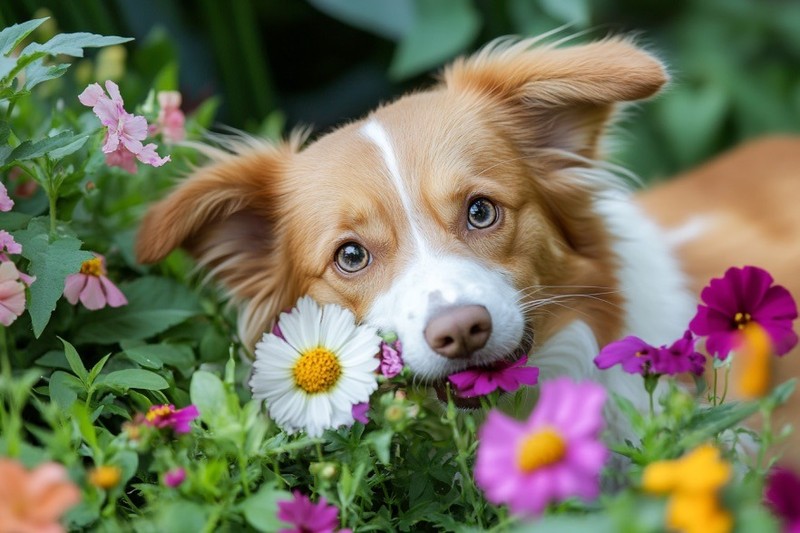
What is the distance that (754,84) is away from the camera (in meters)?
4.70

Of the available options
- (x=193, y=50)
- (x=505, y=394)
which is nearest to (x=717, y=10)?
(x=193, y=50)

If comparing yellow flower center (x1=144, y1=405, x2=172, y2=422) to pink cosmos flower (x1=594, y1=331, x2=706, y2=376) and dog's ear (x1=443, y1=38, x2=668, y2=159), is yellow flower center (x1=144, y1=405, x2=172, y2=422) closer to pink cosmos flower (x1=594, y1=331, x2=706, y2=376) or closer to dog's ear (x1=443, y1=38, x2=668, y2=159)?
pink cosmos flower (x1=594, y1=331, x2=706, y2=376)

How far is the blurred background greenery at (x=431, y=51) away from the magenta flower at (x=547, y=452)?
271 centimetres

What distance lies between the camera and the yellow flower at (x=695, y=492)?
1.17 meters

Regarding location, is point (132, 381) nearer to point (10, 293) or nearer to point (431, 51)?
point (10, 293)

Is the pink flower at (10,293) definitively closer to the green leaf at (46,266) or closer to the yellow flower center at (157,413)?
the green leaf at (46,266)

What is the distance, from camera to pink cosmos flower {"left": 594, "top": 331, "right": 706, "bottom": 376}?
1755mm

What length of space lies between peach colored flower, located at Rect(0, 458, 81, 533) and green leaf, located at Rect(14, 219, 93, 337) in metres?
0.80

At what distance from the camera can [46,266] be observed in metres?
2.07

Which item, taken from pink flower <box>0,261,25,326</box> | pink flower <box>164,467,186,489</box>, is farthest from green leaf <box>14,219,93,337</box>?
pink flower <box>164,467,186,489</box>

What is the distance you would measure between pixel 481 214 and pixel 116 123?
0.93m

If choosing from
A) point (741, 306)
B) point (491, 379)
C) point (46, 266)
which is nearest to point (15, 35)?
point (46, 266)

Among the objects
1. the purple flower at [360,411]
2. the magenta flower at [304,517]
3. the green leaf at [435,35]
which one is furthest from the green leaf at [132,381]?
the green leaf at [435,35]

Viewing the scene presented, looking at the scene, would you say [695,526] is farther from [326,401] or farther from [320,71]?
[320,71]
